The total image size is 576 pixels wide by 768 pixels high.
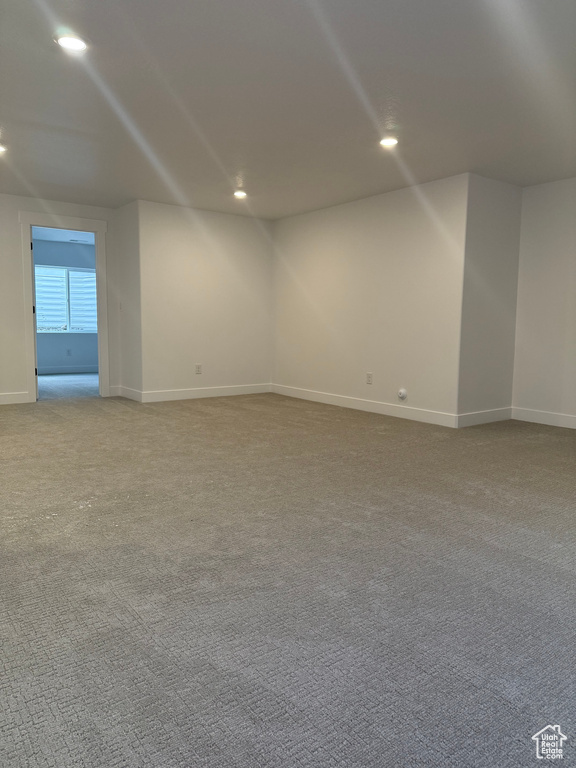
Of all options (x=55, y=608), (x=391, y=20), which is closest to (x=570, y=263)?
(x=391, y=20)

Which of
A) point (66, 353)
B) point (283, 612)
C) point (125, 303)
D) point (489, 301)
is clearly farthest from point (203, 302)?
point (283, 612)

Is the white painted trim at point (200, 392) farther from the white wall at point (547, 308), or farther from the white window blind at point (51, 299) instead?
the white window blind at point (51, 299)

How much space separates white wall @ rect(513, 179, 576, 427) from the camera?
Answer: 505cm

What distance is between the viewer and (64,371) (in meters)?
10.0

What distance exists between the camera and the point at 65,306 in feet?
33.5

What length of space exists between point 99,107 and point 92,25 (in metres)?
1.00

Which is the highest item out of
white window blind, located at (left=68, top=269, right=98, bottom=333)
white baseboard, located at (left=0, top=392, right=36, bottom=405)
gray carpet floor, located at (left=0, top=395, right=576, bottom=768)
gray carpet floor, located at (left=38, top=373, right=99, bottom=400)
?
white window blind, located at (left=68, top=269, right=98, bottom=333)

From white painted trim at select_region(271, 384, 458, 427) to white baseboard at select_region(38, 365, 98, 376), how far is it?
462 centimetres

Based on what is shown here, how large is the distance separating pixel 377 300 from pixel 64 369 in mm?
6759

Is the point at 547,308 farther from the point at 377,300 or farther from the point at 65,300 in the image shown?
the point at 65,300

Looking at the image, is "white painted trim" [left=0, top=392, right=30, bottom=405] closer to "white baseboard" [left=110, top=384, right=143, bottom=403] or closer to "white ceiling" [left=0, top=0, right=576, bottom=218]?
"white baseboard" [left=110, top=384, right=143, bottom=403]

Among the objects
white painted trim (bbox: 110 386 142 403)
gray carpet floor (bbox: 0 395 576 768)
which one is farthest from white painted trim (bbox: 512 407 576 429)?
white painted trim (bbox: 110 386 142 403)

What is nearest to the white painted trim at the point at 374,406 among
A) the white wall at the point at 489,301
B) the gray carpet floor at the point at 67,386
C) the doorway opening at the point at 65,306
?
the white wall at the point at 489,301

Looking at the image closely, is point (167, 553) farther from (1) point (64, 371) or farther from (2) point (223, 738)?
(1) point (64, 371)
